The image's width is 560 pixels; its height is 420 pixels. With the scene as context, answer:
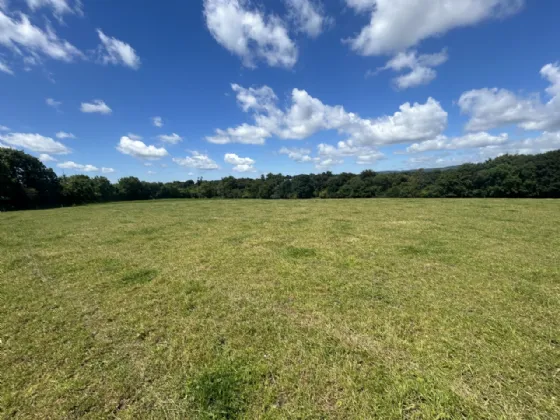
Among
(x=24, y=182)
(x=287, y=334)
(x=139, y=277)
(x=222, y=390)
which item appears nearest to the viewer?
(x=222, y=390)

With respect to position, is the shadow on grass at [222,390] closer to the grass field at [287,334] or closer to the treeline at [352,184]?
the grass field at [287,334]

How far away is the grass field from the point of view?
6.66 feet

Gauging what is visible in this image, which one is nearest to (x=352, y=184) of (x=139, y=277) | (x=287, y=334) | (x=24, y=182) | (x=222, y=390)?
(x=139, y=277)

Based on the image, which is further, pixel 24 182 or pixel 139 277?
pixel 24 182

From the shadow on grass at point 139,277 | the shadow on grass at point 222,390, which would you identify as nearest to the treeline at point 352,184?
the shadow on grass at point 139,277

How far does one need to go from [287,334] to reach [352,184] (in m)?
53.8

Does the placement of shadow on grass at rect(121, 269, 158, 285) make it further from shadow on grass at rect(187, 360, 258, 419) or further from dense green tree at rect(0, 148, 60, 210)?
dense green tree at rect(0, 148, 60, 210)

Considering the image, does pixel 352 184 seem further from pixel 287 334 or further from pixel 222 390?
pixel 222 390

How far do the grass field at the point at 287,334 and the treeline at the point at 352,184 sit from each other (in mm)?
38103

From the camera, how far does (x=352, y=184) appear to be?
53.7 m

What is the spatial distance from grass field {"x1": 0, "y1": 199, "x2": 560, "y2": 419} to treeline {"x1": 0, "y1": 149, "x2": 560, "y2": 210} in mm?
38103

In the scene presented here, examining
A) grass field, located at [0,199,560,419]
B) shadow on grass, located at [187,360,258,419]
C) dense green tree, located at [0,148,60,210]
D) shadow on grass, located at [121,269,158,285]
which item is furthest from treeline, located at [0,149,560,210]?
shadow on grass, located at [187,360,258,419]

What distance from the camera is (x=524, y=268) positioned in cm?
468

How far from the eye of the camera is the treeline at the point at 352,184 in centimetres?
3219
